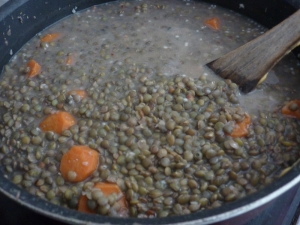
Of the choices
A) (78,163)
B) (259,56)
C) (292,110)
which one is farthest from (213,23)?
(78,163)

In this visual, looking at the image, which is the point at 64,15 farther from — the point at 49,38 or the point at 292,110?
the point at 292,110

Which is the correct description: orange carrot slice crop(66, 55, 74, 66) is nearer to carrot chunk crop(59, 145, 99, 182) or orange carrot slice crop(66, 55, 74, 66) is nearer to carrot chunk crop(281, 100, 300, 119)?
carrot chunk crop(59, 145, 99, 182)

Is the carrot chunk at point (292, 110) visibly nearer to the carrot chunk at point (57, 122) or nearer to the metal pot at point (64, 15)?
the metal pot at point (64, 15)

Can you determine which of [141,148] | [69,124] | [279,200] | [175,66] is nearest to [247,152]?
[279,200]

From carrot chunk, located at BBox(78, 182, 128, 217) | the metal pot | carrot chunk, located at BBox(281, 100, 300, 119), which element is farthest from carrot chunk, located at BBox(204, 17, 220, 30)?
carrot chunk, located at BBox(78, 182, 128, 217)

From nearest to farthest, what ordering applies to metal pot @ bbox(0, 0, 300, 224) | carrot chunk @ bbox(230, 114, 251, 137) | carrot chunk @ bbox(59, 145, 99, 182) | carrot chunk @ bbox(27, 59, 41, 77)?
metal pot @ bbox(0, 0, 300, 224) < carrot chunk @ bbox(59, 145, 99, 182) < carrot chunk @ bbox(230, 114, 251, 137) < carrot chunk @ bbox(27, 59, 41, 77)

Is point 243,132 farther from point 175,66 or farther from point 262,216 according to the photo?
point 175,66

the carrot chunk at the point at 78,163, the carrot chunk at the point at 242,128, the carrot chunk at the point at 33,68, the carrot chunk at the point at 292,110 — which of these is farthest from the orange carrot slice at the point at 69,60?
the carrot chunk at the point at 292,110
